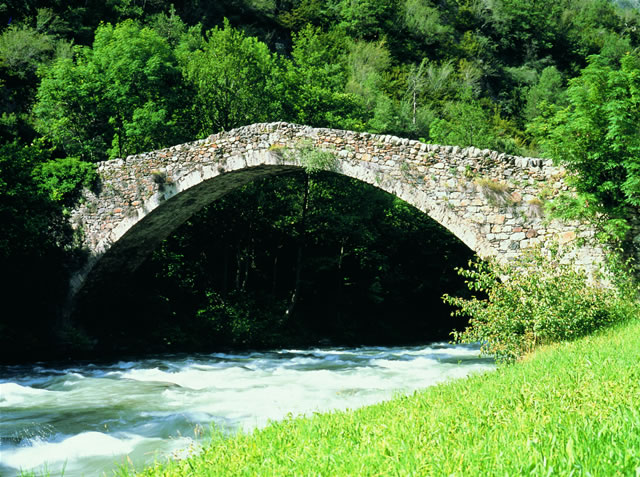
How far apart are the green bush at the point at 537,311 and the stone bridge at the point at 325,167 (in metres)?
1.41

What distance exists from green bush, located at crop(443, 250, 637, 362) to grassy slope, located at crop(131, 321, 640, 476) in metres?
2.46

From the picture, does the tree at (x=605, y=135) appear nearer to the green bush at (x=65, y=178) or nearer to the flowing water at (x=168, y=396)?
the flowing water at (x=168, y=396)

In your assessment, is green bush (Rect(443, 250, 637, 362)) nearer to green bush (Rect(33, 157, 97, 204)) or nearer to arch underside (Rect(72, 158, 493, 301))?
arch underside (Rect(72, 158, 493, 301))

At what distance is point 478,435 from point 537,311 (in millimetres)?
4883

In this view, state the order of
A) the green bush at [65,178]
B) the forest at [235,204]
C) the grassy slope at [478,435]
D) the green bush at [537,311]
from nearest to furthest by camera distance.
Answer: the grassy slope at [478,435]
the green bush at [537,311]
the forest at [235,204]
the green bush at [65,178]

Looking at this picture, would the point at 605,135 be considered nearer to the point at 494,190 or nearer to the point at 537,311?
the point at 494,190

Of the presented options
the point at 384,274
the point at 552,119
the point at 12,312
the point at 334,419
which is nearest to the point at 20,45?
the point at 12,312

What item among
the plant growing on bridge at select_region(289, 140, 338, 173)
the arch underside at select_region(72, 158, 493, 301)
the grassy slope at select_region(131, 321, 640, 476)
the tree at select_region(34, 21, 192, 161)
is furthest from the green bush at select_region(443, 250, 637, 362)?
the tree at select_region(34, 21, 192, 161)

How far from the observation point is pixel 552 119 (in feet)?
28.9

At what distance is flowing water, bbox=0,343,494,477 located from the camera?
5.65m

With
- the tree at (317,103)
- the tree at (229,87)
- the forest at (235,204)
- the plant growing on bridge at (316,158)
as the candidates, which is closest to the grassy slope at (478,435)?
the forest at (235,204)

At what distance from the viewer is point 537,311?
712cm

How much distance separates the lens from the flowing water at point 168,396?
18.5 feet

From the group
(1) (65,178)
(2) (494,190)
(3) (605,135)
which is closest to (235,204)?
(1) (65,178)
